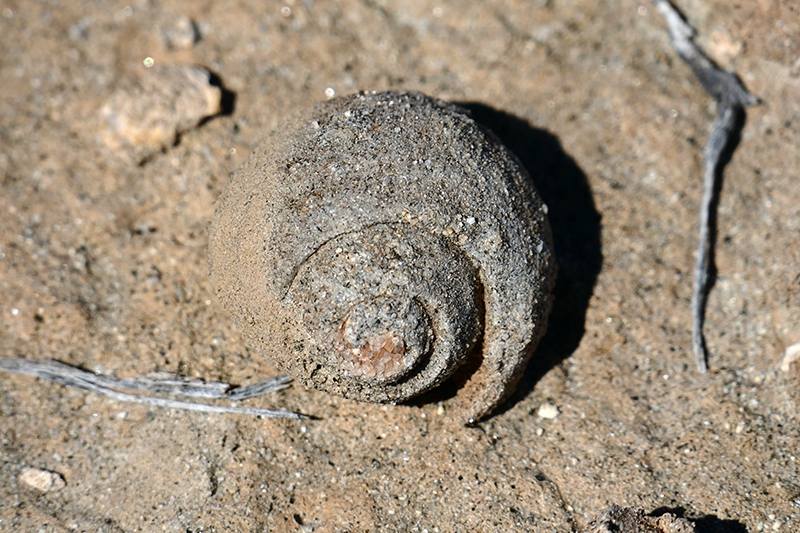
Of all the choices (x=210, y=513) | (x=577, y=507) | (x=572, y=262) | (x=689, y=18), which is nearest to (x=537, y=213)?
(x=572, y=262)

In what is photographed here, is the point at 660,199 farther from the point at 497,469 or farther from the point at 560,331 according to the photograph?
the point at 497,469

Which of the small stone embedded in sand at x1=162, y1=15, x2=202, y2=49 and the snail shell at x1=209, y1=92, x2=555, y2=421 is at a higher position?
the snail shell at x1=209, y1=92, x2=555, y2=421

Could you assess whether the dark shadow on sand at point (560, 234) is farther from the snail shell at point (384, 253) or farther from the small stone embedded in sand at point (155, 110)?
the small stone embedded in sand at point (155, 110)

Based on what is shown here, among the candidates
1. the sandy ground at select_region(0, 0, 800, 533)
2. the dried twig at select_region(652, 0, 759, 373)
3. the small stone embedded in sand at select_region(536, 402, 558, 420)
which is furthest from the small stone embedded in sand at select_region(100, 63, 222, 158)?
the dried twig at select_region(652, 0, 759, 373)

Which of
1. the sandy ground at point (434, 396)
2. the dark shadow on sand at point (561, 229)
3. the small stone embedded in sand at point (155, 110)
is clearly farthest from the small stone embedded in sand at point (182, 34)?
the dark shadow on sand at point (561, 229)

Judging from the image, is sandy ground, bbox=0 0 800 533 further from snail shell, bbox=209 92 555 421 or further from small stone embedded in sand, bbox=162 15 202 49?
snail shell, bbox=209 92 555 421

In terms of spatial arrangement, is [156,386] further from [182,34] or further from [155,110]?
[182,34]

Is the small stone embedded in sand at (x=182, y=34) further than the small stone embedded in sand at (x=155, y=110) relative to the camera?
Yes
